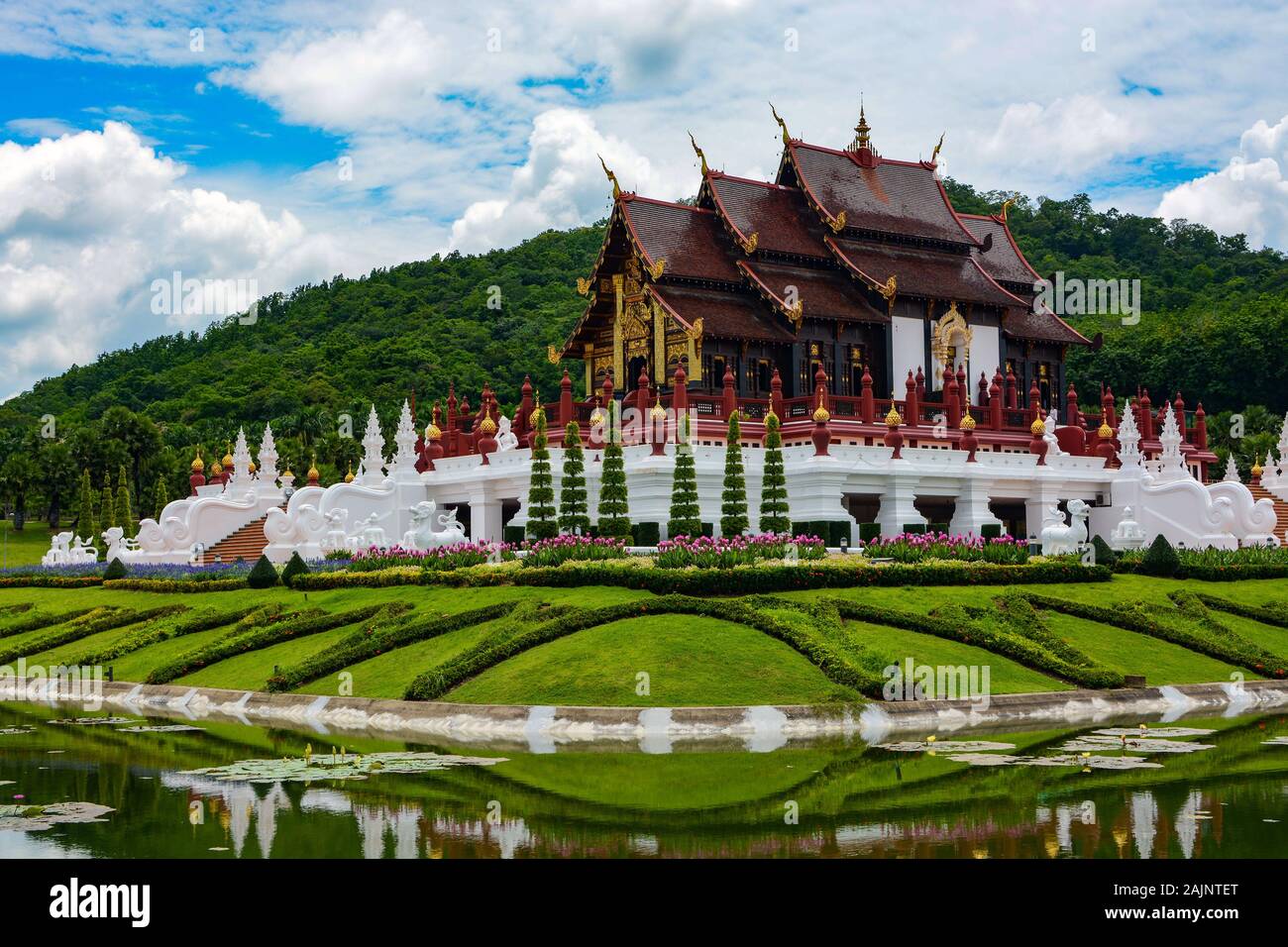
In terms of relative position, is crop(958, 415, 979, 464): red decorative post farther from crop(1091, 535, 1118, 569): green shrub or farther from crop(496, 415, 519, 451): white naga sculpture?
crop(496, 415, 519, 451): white naga sculpture

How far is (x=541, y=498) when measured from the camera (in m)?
34.8

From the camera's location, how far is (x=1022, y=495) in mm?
41500

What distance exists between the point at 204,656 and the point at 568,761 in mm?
12662

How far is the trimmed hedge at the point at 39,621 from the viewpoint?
37406 mm

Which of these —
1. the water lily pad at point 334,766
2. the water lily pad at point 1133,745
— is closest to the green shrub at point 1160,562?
the water lily pad at point 1133,745

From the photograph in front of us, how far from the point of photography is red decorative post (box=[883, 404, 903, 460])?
3860cm

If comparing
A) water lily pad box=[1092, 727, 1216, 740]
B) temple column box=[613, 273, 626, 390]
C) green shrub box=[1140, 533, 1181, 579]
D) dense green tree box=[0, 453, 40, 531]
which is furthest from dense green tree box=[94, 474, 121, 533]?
water lily pad box=[1092, 727, 1216, 740]

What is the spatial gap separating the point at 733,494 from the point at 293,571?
11.0 meters

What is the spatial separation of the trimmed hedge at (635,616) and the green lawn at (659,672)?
20cm

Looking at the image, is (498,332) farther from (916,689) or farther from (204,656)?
(916,689)

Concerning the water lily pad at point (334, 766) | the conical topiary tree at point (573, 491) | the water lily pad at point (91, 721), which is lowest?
the water lily pad at point (91, 721)

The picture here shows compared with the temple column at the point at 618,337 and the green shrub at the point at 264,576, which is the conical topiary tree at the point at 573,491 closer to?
the green shrub at the point at 264,576

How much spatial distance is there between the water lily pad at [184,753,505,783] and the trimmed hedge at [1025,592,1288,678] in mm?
14424

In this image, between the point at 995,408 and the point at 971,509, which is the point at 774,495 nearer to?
the point at 971,509
